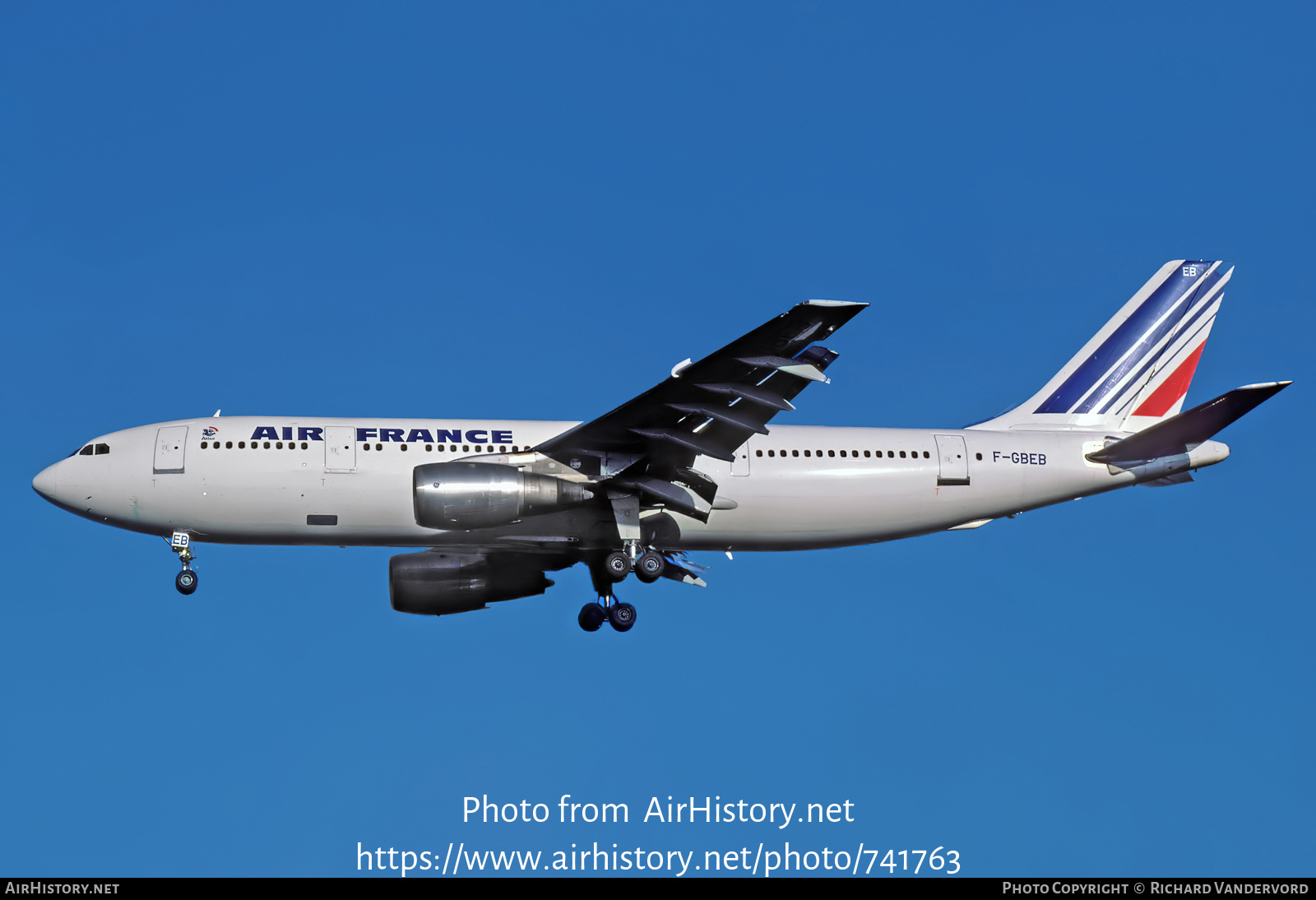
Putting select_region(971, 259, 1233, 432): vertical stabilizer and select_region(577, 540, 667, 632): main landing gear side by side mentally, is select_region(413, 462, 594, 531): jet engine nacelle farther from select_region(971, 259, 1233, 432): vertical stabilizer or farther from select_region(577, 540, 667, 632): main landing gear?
select_region(971, 259, 1233, 432): vertical stabilizer

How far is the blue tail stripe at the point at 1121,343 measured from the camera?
113 ft

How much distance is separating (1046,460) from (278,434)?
55.1 ft

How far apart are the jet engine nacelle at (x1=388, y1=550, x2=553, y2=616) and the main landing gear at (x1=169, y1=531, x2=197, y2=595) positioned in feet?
15.8

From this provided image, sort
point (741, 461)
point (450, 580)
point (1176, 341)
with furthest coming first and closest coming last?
point (1176, 341), point (450, 580), point (741, 461)

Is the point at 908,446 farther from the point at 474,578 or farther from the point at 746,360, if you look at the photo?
the point at 474,578

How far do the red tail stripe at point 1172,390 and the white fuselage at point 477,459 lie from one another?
7.29ft

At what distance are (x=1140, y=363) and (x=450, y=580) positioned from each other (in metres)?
17.4

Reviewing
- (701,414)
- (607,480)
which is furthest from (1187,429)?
(607,480)

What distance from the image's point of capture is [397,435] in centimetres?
3009

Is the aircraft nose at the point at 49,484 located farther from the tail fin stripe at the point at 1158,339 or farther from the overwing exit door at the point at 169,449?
the tail fin stripe at the point at 1158,339

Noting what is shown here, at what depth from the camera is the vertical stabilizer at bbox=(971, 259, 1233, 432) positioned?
34438mm

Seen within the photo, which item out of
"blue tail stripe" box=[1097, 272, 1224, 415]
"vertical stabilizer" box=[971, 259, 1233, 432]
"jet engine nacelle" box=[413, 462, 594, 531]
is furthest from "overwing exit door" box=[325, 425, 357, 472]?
"blue tail stripe" box=[1097, 272, 1224, 415]

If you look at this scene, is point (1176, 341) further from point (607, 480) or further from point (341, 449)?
point (341, 449)

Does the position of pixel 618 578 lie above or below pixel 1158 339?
below
